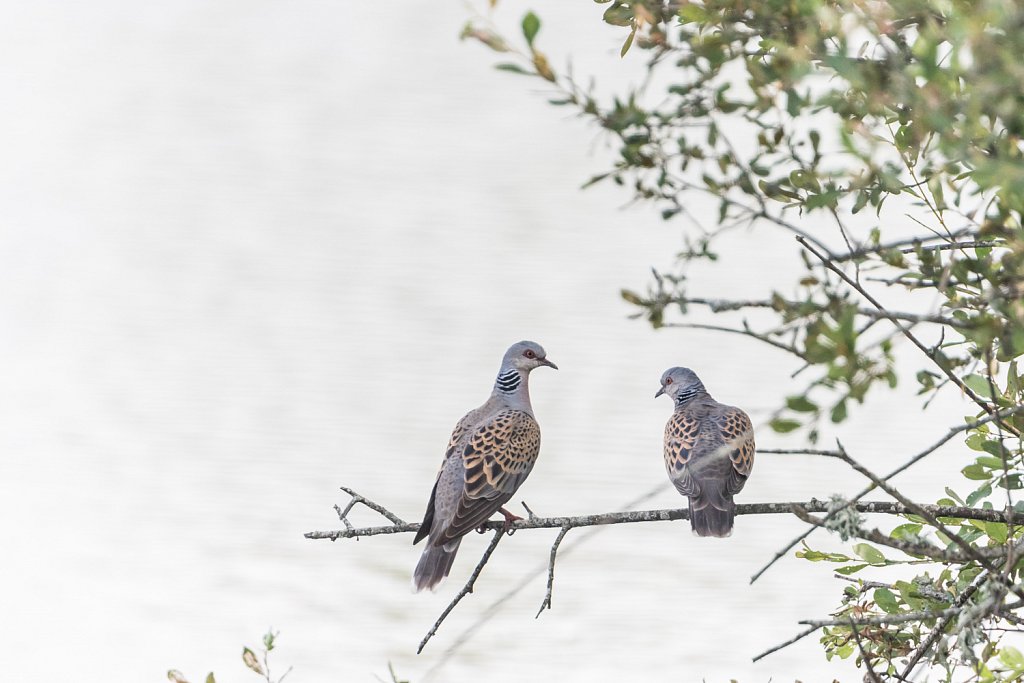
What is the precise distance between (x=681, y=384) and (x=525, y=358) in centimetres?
51

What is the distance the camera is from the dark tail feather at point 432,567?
3.05 metres

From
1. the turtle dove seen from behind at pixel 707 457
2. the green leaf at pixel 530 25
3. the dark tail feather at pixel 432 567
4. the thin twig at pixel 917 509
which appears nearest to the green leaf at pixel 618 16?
the green leaf at pixel 530 25

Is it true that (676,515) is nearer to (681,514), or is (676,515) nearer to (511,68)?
(681,514)

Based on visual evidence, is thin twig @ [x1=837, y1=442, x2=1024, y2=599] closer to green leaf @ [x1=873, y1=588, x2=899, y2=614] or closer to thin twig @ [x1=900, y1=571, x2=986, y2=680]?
thin twig @ [x1=900, y1=571, x2=986, y2=680]

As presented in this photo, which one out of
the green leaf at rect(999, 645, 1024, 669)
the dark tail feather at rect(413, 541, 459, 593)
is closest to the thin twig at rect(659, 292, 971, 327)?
the green leaf at rect(999, 645, 1024, 669)

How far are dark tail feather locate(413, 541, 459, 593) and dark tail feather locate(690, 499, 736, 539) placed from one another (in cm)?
68

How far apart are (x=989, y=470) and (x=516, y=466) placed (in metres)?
1.29

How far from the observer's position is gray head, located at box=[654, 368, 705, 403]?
3.75m

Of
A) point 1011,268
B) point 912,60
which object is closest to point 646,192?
point 912,60

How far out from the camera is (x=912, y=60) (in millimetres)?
1569

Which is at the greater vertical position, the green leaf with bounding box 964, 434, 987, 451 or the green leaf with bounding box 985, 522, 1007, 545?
the green leaf with bounding box 964, 434, 987, 451

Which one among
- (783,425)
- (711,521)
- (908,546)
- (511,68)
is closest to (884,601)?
(711,521)

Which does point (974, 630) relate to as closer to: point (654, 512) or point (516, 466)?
point (654, 512)

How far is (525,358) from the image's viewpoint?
12.5 ft
